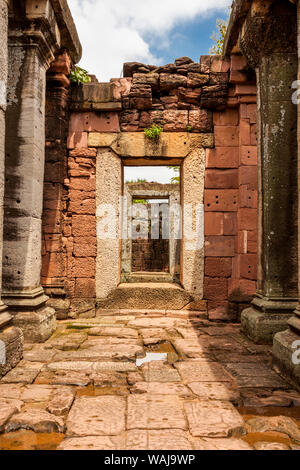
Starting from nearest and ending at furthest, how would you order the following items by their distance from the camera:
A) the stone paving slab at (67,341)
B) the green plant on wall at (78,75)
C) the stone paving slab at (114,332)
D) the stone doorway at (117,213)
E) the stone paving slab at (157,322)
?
the stone paving slab at (67,341)
the stone paving slab at (114,332)
the stone paving slab at (157,322)
the green plant on wall at (78,75)
the stone doorway at (117,213)

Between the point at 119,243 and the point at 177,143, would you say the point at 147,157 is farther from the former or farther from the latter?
the point at 119,243

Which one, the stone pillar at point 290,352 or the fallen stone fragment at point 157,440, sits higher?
the stone pillar at point 290,352

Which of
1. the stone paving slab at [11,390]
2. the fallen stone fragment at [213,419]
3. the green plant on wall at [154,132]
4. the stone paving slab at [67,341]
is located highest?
the green plant on wall at [154,132]

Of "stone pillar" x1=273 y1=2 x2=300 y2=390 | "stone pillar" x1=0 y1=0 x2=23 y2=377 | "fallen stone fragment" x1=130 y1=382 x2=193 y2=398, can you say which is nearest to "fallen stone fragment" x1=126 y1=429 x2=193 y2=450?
"fallen stone fragment" x1=130 y1=382 x2=193 y2=398

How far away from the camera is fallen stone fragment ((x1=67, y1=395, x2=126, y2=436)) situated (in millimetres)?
2281

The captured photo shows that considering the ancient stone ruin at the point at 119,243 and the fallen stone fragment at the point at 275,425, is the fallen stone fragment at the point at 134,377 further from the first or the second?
the fallen stone fragment at the point at 275,425

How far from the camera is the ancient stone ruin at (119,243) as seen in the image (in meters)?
2.70

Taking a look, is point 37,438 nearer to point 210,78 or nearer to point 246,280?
point 246,280

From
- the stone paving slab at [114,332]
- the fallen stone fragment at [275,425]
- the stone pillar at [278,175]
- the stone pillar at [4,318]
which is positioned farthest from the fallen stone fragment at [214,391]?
the stone paving slab at [114,332]

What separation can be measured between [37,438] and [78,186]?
4.70m

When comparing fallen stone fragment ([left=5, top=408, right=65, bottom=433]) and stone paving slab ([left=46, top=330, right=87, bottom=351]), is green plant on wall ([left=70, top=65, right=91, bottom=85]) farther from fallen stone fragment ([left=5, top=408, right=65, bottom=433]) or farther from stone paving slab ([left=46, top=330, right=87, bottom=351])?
fallen stone fragment ([left=5, top=408, right=65, bottom=433])

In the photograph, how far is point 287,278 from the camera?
14.9ft
